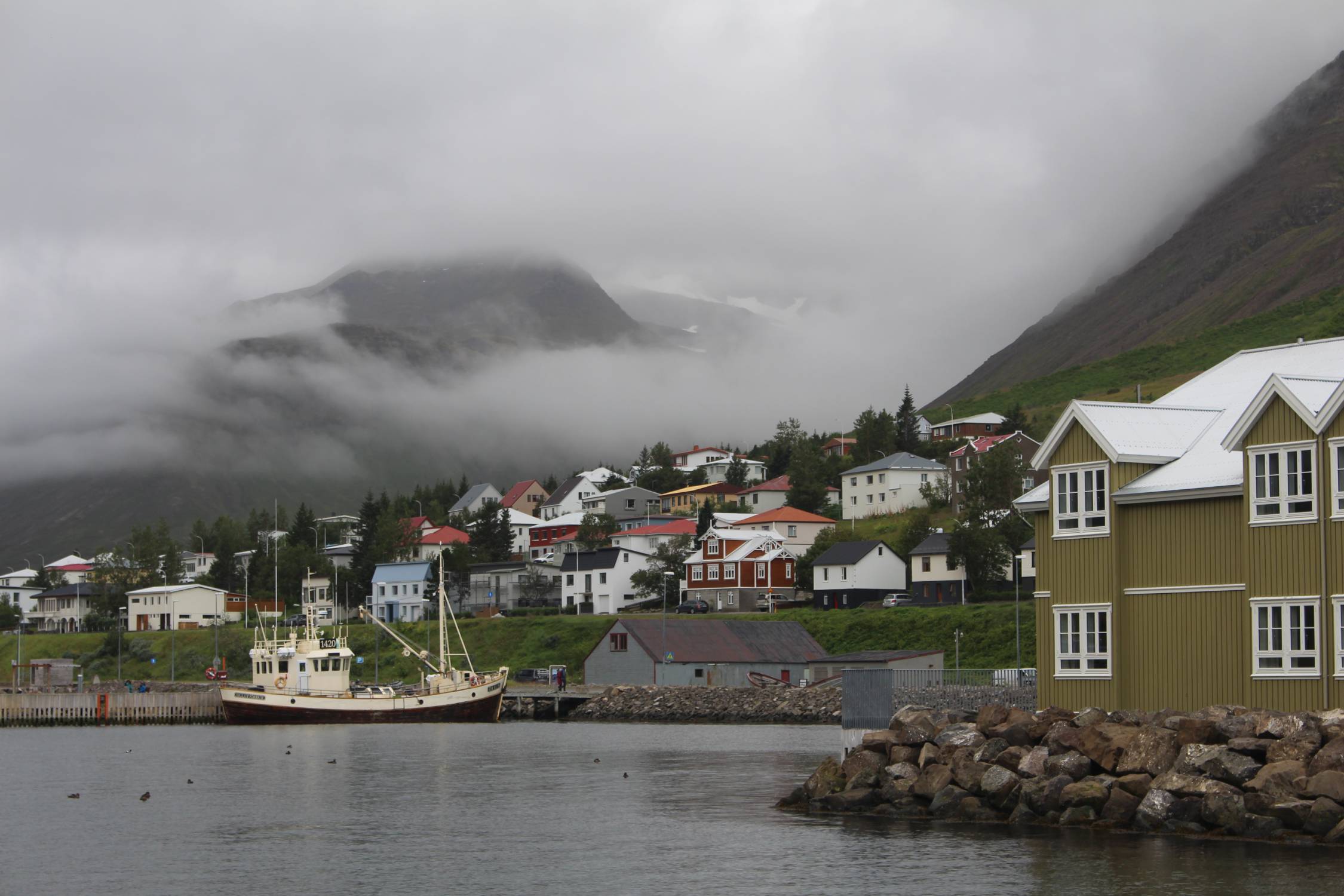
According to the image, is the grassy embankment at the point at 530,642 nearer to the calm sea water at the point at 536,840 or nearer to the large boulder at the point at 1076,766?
the calm sea water at the point at 536,840

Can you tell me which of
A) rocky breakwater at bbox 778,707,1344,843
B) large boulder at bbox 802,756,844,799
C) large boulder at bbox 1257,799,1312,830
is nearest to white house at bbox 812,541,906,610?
large boulder at bbox 802,756,844,799

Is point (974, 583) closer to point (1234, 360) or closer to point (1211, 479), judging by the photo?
point (1234, 360)

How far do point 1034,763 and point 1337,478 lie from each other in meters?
8.90

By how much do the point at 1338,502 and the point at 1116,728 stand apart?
6835mm

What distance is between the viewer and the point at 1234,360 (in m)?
44.1

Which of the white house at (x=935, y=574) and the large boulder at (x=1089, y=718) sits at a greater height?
the white house at (x=935, y=574)

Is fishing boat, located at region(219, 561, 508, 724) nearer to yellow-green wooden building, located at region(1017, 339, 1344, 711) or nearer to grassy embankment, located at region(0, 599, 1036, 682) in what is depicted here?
grassy embankment, located at region(0, 599, 1036, 682)

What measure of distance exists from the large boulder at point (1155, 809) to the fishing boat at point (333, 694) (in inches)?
2686

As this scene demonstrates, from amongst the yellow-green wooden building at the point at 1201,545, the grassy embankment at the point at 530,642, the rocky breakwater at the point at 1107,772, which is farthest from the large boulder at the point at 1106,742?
the grassy embankment at the point at 530,642

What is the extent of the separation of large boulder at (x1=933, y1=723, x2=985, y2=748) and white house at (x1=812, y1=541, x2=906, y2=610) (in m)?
82.6

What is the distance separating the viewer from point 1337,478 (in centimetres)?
3434

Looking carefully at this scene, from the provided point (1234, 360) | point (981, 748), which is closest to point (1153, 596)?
point (981, 748)

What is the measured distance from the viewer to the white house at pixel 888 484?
511 feet

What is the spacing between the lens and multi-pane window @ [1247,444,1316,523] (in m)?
34.9
